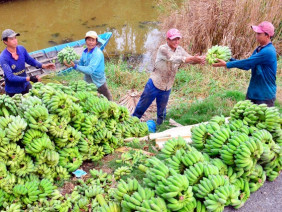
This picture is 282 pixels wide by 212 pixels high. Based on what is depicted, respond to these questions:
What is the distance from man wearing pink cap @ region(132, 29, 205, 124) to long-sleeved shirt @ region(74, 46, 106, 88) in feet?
2.99

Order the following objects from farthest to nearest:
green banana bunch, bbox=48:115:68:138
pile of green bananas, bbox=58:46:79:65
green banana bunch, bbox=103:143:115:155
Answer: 1. pile of green bananas, bbox=58:46:79:65
2. green banana bunch, bbox=103:143:115:155
3. green banana bunch, bbox=48:115:68:138

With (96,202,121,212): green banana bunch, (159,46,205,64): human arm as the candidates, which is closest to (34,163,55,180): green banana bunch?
(96,202,121,212): green banana bunch

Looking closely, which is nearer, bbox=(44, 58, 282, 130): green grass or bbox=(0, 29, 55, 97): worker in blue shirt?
bbox=(0, 29, 55, 97): worker in blue shirt

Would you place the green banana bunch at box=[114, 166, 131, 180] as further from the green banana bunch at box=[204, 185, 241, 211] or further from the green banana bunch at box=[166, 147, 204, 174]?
the green banana bunch at box=[204, 185, 241, 211]

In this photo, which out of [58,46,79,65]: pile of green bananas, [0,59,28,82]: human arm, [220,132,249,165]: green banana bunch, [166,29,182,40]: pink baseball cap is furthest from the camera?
[58,46,79,65]: pile of green bananas

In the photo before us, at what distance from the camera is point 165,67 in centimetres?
486

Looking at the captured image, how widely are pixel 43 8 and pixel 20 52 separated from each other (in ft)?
43.2

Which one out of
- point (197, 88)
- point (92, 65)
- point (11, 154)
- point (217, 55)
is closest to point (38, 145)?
point (11, 154)

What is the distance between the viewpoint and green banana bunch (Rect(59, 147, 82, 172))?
326cm

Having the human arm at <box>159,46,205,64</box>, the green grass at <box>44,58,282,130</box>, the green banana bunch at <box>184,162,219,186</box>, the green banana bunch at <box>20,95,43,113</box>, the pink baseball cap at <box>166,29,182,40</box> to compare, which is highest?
the pink baseball cap at <box>166,29,182,40</box>

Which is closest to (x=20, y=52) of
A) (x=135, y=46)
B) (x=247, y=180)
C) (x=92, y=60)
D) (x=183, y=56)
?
(x=92, y=60)

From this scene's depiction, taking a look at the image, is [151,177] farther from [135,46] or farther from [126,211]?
[135,46]

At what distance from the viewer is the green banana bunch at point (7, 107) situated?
3117mm

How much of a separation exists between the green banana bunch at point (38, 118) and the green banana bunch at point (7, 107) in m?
0.26
